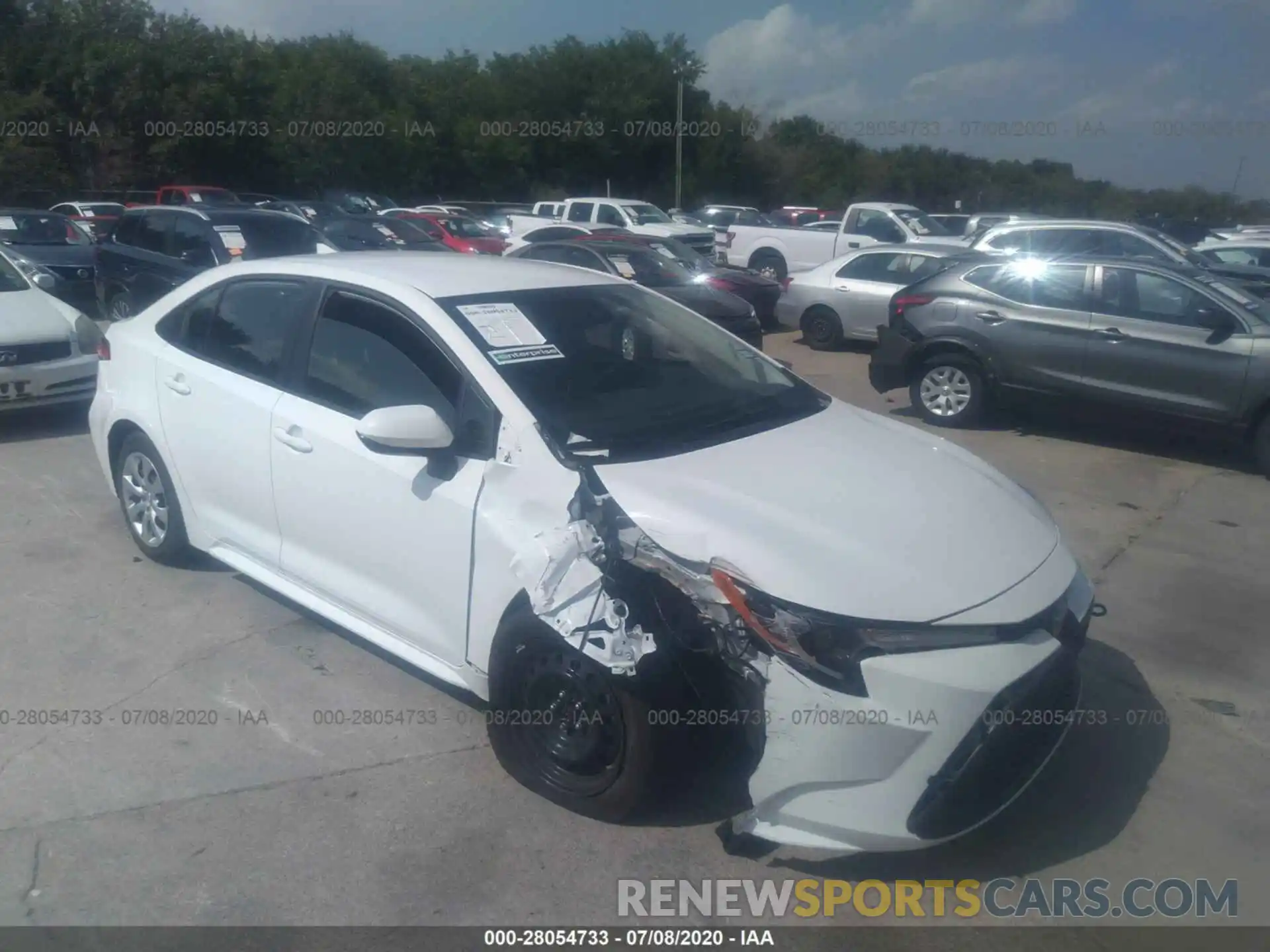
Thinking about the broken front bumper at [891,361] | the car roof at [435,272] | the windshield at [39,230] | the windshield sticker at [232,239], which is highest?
the car roof at [435,272]

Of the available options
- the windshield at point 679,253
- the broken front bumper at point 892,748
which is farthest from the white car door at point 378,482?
the windshield at point 679,253

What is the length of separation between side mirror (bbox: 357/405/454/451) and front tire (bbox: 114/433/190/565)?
6.71 feet

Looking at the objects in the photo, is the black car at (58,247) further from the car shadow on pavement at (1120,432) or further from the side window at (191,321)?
the car shadow on pavement at (1120,432)

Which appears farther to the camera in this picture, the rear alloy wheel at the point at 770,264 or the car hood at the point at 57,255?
the rear alloy wheel at the point at 770,264

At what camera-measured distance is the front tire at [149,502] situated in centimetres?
527

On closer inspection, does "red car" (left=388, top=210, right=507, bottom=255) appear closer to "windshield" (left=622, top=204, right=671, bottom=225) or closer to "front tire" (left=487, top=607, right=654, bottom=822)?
"windshield" (left=622, top=204, right=671, bottom=225)

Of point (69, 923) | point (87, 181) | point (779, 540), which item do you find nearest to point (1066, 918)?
point (779, 540)

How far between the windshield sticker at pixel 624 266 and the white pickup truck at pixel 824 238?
6.69 metres

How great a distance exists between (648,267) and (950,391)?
5260 millimetres

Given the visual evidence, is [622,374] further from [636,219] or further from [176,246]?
[636,219]

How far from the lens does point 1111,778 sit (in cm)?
390

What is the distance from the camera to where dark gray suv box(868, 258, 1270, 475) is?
8062 mm

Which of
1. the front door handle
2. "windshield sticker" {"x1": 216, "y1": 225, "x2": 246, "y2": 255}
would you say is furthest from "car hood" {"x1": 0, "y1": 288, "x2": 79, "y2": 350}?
the front door handle

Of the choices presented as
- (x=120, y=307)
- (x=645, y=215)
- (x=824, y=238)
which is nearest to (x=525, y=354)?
(x=120, y=307)
